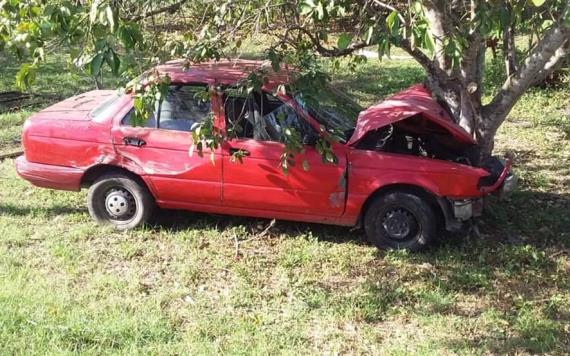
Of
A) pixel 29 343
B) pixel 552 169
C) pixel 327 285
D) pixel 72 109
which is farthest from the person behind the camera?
pixel 552 169

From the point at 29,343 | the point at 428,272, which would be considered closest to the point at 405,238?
the point at 428,272

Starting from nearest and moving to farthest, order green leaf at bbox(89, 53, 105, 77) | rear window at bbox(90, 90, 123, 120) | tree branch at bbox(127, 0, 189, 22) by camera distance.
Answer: green leaf at bbox(89, 53, 105, 77), tree branch at bbox(127, 0, 189, 22), rear window at bbox(90, 90, 123, 120)

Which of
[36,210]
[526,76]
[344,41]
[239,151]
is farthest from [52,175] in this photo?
[526,76]

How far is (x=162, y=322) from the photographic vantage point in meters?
4.55

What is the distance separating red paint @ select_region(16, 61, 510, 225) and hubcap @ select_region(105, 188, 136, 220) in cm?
28

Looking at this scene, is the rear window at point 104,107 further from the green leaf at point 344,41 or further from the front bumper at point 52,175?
the green leaf at point 344,41

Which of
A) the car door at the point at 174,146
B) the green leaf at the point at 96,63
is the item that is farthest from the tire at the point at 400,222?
the green leaf at the point at 96,63

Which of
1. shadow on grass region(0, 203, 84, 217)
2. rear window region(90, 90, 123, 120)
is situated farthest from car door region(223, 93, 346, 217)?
shadow on grass region(0, 203, 84, 217)

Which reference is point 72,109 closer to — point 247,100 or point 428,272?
point 247,100

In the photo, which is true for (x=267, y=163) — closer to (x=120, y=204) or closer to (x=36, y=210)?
(x=120, y=204)

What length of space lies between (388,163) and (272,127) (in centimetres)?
105

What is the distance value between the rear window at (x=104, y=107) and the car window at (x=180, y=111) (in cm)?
26

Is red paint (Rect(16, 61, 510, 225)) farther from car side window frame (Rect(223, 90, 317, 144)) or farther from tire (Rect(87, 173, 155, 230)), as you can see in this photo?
tire (Rect(87, 173, 155, 230))

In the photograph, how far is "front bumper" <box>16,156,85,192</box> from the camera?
602 cm
